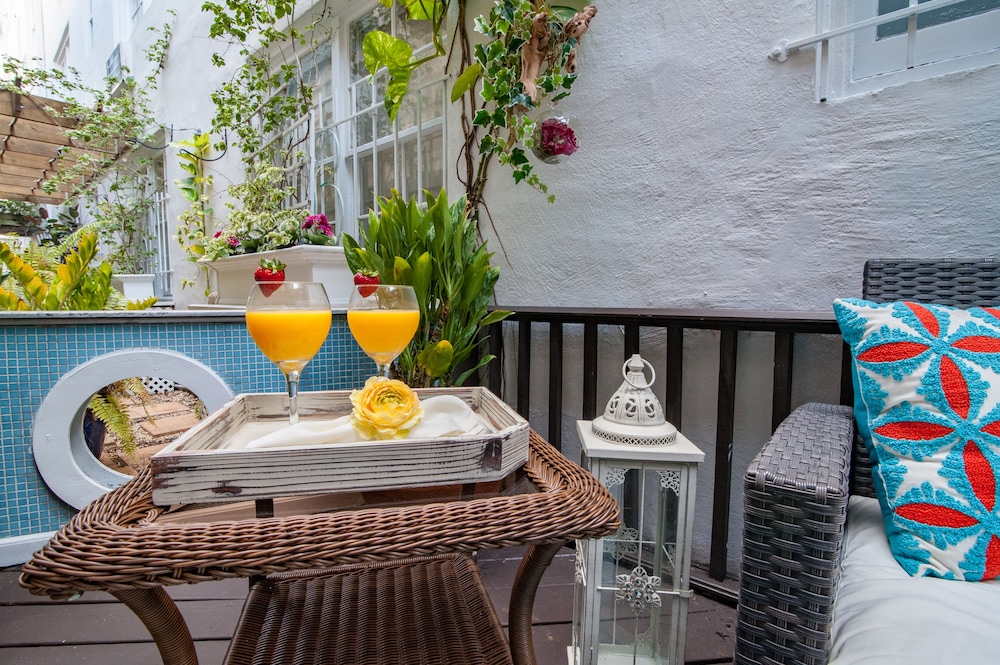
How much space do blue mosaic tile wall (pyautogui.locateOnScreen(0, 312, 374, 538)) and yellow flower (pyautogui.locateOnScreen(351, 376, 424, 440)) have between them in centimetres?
130

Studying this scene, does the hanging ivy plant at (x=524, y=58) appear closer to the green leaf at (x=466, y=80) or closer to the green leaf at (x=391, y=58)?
the green leaf at (x=466, y=80)

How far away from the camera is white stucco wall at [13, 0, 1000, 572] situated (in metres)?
1.10

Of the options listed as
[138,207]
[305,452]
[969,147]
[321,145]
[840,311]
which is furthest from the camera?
[138,207]

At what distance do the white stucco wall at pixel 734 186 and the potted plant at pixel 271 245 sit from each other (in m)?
0.86

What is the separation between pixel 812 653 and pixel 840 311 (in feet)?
1.86

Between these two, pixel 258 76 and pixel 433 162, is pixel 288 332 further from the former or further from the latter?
pixel 258 76

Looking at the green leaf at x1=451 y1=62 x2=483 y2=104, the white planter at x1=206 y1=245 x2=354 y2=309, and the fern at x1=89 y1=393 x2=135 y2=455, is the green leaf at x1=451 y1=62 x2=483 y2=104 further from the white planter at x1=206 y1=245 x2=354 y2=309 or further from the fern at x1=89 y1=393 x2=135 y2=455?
the fern at x1=89 y1=393 x2=135 y2=455

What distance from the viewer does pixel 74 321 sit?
4.96 ft

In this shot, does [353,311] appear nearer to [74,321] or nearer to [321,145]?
[74,321]

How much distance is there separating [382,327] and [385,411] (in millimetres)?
235

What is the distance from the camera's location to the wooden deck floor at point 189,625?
1131 millimetres

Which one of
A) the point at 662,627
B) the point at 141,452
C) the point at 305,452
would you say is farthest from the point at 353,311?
the point at 141,452

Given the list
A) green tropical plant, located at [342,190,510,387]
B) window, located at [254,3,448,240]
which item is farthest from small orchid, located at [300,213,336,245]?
green tropical plant, located at [342,190,510,387]

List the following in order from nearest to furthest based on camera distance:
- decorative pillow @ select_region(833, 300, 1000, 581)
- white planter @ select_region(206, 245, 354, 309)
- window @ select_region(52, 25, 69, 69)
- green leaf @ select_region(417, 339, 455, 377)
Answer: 1. decorative pillow @ select_region(833, 300, 1000, 581)
2. green leaf @ select_region(417, 339, 455, 377)
3. white planter @ select_region(206, 245, 354, 309)
4. window @ select_region(52, 25, 69, 69)
